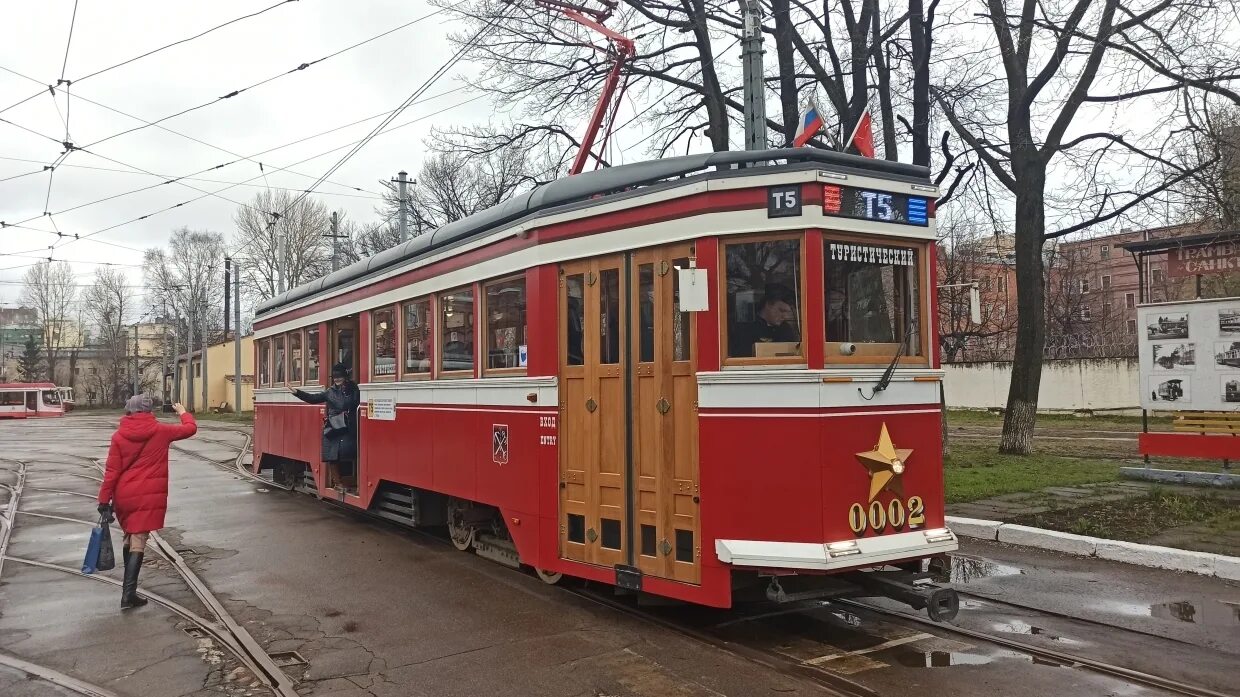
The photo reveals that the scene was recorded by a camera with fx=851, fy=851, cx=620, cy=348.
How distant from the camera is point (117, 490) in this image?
22.2 ft

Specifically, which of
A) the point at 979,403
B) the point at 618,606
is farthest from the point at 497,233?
the point at 979,403

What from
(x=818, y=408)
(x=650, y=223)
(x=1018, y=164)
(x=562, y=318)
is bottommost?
(x=818, y=408)

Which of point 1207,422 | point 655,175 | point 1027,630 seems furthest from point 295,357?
point 1207,422

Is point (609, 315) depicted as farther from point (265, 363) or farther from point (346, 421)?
point (265, 363)

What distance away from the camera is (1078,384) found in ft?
93.7

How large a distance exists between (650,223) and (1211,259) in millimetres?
8963

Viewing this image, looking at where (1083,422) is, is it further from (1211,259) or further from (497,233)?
(497,233)

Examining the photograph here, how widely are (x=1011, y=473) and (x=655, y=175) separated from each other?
9196mm

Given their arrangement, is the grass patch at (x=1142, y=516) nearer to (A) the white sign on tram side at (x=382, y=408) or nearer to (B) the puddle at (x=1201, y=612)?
(B) the puddle at (x=1201, y=612)

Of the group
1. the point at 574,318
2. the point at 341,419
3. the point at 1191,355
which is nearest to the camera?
the point at 574,318

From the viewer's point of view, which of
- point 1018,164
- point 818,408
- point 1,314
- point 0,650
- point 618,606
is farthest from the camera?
point 1,314

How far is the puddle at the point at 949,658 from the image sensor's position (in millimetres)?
5129

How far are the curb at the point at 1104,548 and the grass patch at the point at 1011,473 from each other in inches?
61.1

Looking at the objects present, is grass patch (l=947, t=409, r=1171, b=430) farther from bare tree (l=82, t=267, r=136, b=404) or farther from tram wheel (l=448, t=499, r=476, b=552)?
bare tree (l=82, t=267, r=136, b=404)
